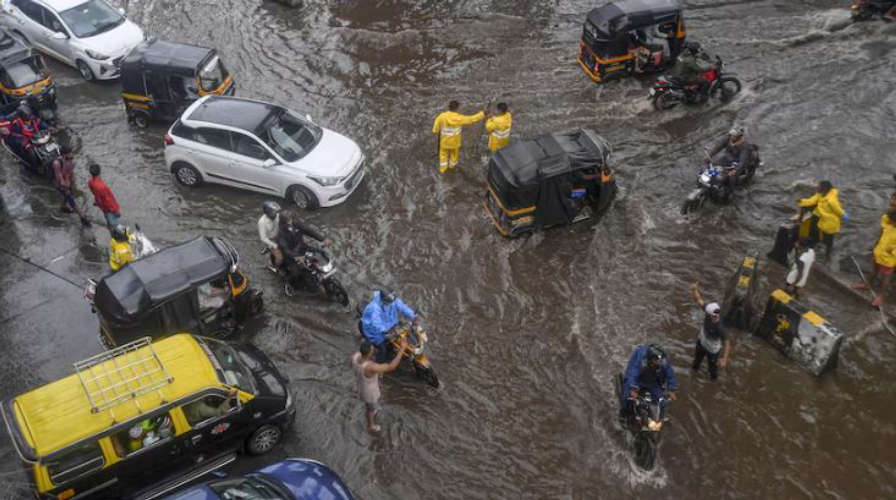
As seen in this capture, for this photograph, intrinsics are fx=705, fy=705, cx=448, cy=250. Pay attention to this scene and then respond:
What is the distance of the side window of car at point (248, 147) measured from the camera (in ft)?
43.1

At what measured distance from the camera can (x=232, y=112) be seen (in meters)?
13.5

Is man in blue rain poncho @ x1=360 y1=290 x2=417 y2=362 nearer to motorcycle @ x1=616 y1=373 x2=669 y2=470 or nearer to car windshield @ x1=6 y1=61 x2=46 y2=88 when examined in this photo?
motorcycle @ x1=616 y1=373 x2=669 y2=470

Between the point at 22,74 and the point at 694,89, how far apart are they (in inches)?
590

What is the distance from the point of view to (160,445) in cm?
818

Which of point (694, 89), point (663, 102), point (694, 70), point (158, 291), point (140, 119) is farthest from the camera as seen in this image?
point (140, 119)

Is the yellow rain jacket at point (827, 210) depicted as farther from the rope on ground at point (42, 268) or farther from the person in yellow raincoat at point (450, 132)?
the rope on ground at point (42, 268)

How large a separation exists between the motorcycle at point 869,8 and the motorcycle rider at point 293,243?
15.1m

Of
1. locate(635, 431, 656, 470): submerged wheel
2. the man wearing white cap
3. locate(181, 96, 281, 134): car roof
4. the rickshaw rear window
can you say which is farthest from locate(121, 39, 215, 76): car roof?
locate(635, 431, 656, 470): submerged wheel

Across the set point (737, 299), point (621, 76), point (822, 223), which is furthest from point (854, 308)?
point (621, 76)

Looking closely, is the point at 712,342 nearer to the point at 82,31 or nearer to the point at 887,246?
the point at 887,246

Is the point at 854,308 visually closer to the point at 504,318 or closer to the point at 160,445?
the point at 504,318

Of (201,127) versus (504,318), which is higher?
(201,127)

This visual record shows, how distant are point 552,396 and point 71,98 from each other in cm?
1433

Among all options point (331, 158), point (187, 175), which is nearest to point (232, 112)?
point (187, 175)
